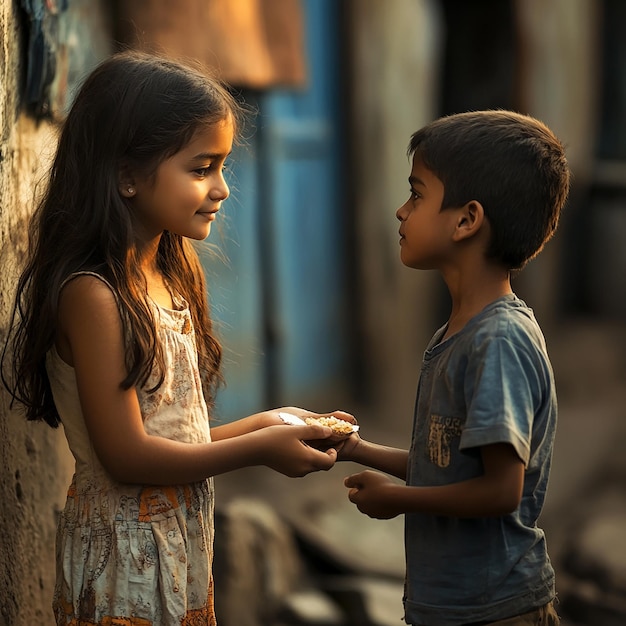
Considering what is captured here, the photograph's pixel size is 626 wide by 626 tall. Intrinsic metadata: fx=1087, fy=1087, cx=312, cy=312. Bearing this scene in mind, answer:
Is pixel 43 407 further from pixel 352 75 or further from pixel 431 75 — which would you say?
pixel 431 75

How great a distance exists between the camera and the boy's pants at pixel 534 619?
197cm

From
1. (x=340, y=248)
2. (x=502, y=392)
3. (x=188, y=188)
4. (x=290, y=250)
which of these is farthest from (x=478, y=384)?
(x=340, y=248)

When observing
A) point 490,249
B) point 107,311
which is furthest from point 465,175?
point 107,311

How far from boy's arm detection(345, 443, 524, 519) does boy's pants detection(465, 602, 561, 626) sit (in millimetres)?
211

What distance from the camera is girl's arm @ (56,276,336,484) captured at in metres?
1.98

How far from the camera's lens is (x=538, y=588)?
6.58 ft

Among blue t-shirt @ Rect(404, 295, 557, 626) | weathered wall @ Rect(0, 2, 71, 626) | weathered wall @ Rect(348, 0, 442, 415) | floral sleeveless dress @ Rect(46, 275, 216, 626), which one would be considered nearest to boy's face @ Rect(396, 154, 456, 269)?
blue t-shirt @ Rect(404, 295, 557, 626)

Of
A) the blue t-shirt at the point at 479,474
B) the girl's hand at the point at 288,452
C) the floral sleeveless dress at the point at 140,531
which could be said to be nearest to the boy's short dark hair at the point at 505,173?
the blue t-shirt at the point at 479,474

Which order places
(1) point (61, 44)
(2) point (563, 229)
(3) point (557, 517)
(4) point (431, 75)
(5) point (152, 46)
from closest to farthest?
(1) point (61, 44) → (5) point (152, 46) → (3) point (557, 517) → (4) point (431, 75) → (2) point (563, 229)

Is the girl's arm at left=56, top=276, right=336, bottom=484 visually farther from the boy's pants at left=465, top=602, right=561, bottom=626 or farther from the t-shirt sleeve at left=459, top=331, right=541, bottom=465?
the boy's pants at left=465, top=602, right=561, bottom=626

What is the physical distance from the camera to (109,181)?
209 centimetres

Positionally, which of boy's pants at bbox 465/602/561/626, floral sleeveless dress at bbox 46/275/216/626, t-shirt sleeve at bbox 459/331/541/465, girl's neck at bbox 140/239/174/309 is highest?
girl's neck at bbox 140/239/174/309

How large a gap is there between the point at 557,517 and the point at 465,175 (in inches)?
138

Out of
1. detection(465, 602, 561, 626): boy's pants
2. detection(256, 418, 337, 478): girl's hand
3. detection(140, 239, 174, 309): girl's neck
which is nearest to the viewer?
detection(465, 602, 561, 626): boy's pants
